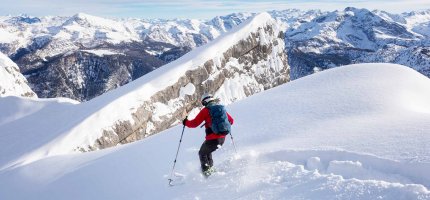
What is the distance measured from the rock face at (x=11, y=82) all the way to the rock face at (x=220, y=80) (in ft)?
171

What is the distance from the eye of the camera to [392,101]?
1588cm

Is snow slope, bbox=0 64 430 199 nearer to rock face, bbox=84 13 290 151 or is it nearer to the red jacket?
the red jacket

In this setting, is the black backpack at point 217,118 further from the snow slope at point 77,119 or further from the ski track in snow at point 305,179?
the snow slope at point 77,119

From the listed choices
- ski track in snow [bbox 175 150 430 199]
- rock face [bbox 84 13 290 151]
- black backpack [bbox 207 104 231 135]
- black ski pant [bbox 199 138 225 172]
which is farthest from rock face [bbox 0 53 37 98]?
ski track in snow [bbox 175 150 430 199]

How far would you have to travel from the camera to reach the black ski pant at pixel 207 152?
1109cm

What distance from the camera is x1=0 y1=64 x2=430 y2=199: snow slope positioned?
30.0ft

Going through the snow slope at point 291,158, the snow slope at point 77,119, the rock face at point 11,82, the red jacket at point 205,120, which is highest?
the red jacket at point 205,120

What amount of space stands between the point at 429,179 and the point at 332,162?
217 centimetres

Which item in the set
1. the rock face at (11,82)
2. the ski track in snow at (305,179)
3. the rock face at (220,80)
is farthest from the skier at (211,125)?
the rock face at (11,82)

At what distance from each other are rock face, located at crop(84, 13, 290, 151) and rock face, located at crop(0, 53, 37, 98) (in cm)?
5205

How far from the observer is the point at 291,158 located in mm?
10914

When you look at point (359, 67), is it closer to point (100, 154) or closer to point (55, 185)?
point (100, 154)

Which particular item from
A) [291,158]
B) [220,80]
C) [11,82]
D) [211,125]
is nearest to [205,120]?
[211,125]

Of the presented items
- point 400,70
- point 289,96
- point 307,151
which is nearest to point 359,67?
point 400,70
